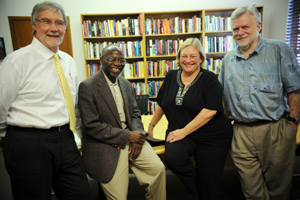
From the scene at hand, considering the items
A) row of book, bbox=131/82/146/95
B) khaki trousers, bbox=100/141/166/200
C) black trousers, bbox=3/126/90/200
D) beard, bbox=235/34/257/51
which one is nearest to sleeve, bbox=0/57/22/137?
black trousers, bbox=3/126/90/200

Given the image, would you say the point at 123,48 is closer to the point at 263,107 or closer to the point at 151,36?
the point at 151,36

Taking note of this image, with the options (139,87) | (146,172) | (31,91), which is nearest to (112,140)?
(146,172)

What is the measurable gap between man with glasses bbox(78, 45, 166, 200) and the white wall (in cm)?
304

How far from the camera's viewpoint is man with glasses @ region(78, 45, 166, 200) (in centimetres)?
144

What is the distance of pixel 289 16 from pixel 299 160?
8.36 ft

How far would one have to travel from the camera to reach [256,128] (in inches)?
61.2

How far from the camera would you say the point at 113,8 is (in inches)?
165

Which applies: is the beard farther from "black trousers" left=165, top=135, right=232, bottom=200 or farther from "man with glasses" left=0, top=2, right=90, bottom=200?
"man with glasses" left=0, top=2, right=90, bottom=200

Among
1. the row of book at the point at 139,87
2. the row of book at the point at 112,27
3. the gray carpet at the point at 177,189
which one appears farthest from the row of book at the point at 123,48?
the gray carpet at the point at 177,189

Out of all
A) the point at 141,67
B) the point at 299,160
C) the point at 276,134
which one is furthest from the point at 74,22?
the point at 299,160

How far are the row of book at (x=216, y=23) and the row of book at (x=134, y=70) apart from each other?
1.53 metres

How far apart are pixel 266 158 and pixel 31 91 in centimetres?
178

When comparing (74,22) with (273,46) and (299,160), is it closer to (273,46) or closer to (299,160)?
(273,46)

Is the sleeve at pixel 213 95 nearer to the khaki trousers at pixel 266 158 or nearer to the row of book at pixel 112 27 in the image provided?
the khaki trousers at pixel 266 158
